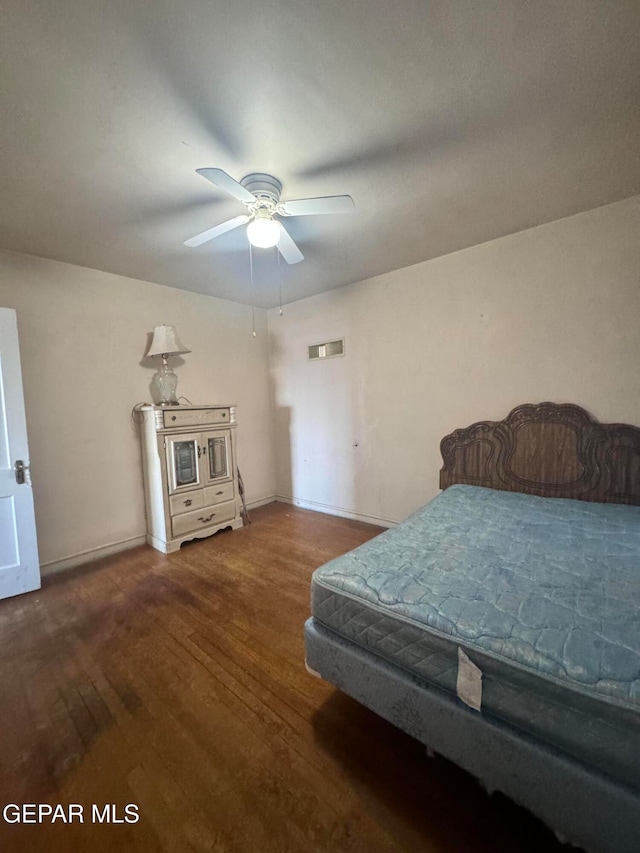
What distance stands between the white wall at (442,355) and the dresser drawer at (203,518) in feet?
3.37

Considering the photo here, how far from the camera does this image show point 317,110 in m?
1.33

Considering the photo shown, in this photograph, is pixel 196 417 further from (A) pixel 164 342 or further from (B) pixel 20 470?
(B) pixel 20 470

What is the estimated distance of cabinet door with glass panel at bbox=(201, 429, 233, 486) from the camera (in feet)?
10.3

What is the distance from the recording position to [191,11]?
A: 3.23ft

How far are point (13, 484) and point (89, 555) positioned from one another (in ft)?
2.90

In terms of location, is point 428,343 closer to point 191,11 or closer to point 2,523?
point 191,11

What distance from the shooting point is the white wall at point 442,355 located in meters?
2.15

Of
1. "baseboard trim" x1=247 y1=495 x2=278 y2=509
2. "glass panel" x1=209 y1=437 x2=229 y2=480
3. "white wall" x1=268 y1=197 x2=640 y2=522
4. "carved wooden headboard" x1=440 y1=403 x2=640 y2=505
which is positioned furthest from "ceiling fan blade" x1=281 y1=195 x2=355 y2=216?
"baseboard trim" x1=247 y1=495 x2=278 y2=509


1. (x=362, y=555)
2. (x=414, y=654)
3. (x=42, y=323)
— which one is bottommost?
(x=414, y=654)

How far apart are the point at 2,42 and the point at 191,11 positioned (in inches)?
25.5

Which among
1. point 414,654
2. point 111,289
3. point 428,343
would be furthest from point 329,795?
point 111,289

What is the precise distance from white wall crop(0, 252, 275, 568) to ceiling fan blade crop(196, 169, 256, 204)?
198cm

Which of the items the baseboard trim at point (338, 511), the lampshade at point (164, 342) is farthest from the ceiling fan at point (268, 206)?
the baseboard trim at point (338, 511)

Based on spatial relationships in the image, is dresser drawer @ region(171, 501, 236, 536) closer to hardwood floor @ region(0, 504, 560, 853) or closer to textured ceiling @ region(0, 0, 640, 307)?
hardwood floor @ region(0, 504, 560, 853)
